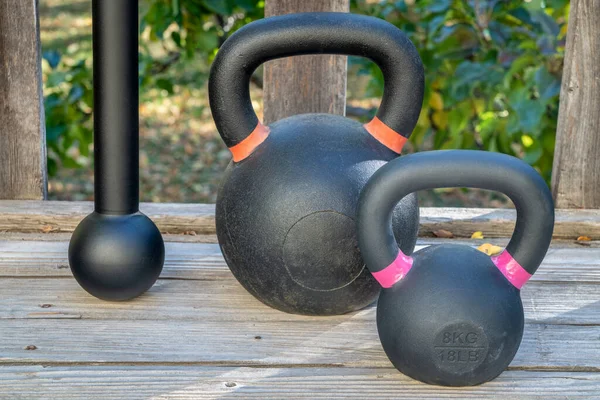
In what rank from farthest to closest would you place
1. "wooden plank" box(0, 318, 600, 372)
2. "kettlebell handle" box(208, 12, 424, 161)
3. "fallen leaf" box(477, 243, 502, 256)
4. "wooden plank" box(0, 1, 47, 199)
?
"wooden plank" box(0, 1, 47, 199), "fallen leaf" box(477, 243, 502, 256), "kettlebell handle" box(208, 12, 424, 161), "wooden plank" box(0, 318, 600, 372)

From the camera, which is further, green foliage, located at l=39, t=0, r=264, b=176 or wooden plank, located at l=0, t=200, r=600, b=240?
green foliage, located at l=39, t=0, r=264, b=176

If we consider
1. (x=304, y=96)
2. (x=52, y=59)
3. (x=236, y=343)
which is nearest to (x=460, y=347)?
(x=236, y=343)

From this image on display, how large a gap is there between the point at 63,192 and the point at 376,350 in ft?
12.9

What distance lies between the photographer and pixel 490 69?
3.10m

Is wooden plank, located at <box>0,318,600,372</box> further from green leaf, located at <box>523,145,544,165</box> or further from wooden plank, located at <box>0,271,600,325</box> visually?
green leaf, located at <box>523,145,544,165</box>

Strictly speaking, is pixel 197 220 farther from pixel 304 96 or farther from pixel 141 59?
pixel 141 59

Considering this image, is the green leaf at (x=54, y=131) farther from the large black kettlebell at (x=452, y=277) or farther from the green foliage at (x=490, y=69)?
the large black kettlebell at (x=452, y=277)

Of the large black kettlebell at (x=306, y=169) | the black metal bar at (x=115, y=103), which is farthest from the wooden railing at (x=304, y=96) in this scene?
the black metal bar at (x=115, y=103)

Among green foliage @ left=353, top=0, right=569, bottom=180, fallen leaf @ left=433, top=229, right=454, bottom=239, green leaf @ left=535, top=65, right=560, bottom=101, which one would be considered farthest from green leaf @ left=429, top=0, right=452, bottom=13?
fallen leaf @ left=433, top=229, right=454, bottom=239

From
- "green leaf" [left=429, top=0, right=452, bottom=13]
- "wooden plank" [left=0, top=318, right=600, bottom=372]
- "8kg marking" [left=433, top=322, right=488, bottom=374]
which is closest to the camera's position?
"8kg marking" [left=433, top=322, right=488, bottom=374]

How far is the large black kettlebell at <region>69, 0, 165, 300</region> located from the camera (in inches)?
78.6

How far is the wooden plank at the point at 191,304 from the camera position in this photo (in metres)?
2.06

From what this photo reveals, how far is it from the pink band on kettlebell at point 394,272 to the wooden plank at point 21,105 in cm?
135

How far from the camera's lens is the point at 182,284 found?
2.26 metres
